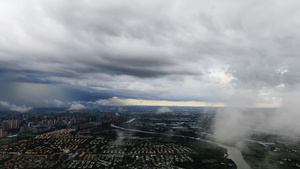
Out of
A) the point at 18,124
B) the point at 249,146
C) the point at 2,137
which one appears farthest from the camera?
the point at 18,124

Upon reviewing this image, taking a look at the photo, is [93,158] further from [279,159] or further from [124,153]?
[279,159]

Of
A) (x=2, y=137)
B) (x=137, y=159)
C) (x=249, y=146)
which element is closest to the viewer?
(x=137, y=159)

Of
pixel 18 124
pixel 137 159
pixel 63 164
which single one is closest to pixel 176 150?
pixel 137 159

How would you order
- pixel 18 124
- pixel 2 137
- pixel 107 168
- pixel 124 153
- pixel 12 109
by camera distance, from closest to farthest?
pixel 107 168
pixel 124 153
pixel 2 137
pixel 18 124
pixel 12 109

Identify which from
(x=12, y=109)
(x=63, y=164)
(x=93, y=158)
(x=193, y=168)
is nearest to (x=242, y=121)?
(x=193, y=168)

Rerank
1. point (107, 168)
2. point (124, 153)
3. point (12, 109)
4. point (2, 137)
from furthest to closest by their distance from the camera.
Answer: point (12, 109) → point (2, 137) → point (124, 153) → point (107, 168)

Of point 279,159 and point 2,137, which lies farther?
point 2,137

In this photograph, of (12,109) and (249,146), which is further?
(12,109)

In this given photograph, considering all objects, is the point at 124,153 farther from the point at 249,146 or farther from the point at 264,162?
the point at 249,146
